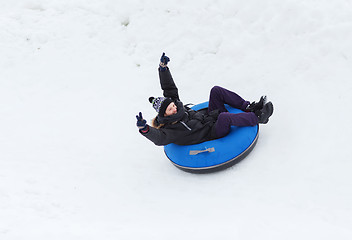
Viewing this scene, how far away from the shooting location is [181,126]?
152 inches

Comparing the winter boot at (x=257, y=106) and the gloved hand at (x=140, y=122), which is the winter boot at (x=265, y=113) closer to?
the winter boot at (x=257, y=106)

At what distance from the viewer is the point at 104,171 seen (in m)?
4.26

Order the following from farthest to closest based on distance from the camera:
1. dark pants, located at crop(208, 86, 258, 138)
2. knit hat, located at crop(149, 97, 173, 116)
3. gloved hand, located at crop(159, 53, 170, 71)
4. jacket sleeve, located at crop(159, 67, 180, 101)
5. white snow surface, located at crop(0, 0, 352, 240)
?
jacket sleeve, located at crop(159, 67, 180, 101) → gloved hand, located at crop(159, 53, 170, 71) → dark pants, located at crop(208, 86, 258, 138) → knit hat, located at crop(149, 97, 173, 116) → white snow surface, located at crop(0, 0, 352, 240)

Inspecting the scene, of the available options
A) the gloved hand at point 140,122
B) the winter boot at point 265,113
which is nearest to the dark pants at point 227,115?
the winter boot at point 265,113

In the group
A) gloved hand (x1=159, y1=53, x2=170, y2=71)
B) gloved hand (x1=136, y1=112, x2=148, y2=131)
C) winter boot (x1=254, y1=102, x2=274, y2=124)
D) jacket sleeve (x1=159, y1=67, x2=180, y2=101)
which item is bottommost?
gloved hand (x1=136, y1=112, x2=148, y2=131)

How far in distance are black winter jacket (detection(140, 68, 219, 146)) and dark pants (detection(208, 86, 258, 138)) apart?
0.13 m

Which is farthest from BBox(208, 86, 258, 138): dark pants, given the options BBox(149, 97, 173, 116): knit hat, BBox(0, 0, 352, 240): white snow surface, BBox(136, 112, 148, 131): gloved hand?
BBox(136, 112, 148, 131): gloved hand

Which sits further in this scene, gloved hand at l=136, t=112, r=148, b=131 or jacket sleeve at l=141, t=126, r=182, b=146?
jacket sleeve at l=141, t=126, r=182, b=146

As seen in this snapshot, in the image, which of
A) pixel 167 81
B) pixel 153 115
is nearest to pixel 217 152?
pixel 167 81

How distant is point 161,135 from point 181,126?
35cm

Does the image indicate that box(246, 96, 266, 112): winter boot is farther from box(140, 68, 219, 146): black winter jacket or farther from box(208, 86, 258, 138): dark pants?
box(140, 68, 219, 146): black winter jacket

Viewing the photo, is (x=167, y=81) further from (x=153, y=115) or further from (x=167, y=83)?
(x=153, y=115)

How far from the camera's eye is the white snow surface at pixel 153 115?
303 centimetres

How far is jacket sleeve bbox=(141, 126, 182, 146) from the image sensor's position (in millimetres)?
3449
